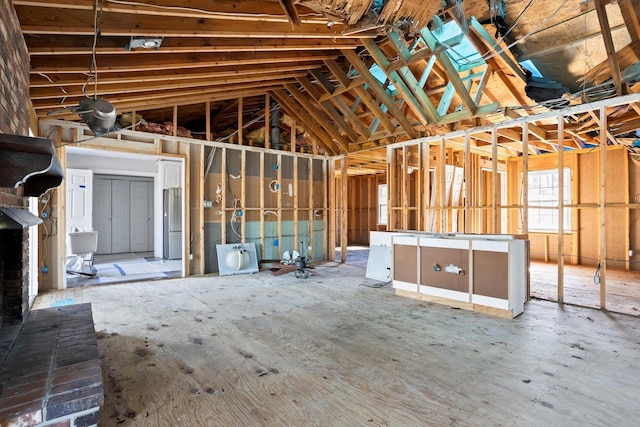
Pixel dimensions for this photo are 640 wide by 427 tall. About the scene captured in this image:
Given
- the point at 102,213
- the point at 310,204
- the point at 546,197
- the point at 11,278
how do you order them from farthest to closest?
the point at 102,213
the point at 546,197
the point at 310,204
the point at 11,278

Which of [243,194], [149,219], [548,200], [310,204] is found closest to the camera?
[243,194]

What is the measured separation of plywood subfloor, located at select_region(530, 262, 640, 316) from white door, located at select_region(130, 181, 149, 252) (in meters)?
9.70

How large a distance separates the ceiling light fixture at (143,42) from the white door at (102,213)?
22.6 ft

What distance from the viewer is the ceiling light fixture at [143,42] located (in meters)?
3.48

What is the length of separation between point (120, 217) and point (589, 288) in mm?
10932

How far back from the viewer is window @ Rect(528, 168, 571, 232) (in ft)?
27.4

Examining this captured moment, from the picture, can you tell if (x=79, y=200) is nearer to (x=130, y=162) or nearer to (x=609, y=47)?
(x=130, y=162)

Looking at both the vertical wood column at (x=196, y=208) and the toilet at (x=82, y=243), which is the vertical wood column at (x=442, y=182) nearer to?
the vertical wood column at (x=196, y=208)

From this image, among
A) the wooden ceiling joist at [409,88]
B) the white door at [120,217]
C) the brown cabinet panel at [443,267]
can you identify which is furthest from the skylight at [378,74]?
the white door at [120,217]

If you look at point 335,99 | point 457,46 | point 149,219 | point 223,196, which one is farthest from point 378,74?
point 149,219

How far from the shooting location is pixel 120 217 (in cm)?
937

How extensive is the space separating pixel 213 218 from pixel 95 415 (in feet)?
17.2

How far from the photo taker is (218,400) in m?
2.19

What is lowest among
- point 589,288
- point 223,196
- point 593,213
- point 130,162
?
point 589,288
